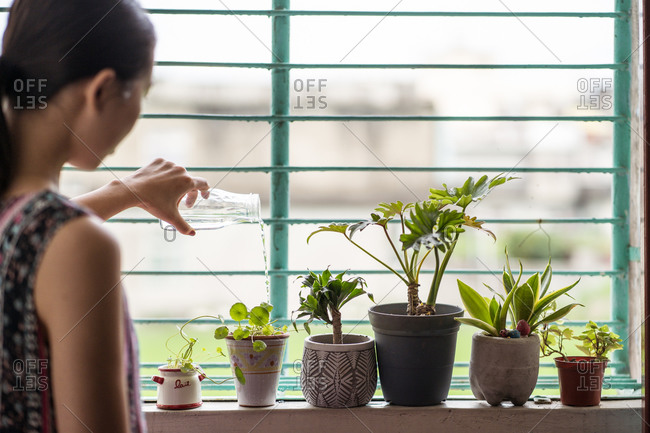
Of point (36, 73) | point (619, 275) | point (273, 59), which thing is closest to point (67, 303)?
point (36, 73)

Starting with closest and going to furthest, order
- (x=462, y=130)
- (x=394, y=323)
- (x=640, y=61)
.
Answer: (x=394, y=323) < (x=640, y=61) < (x=462, y=130)

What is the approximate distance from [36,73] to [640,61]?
1.71 metres

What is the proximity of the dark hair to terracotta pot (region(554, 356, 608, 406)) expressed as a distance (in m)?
1.47

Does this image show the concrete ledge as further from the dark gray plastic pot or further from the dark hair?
the dark hair

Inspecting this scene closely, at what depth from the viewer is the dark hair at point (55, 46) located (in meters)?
0.70

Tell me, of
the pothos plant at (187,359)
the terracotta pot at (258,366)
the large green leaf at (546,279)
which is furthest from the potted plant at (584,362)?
the pothos plant at (187,359)

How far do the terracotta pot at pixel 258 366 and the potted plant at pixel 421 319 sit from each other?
0.28 metres

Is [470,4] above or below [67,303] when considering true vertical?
above

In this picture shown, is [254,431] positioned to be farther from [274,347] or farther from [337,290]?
[337,290]

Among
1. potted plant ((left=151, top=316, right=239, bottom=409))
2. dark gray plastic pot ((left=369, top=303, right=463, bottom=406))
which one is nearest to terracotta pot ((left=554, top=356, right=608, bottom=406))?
dark gray plastic pot ((left=369, top=303, right=463, bottom=406))

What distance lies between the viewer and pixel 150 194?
1.25m

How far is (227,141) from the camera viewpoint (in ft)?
6.57

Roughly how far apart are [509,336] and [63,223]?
134cm

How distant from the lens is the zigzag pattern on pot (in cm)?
166
